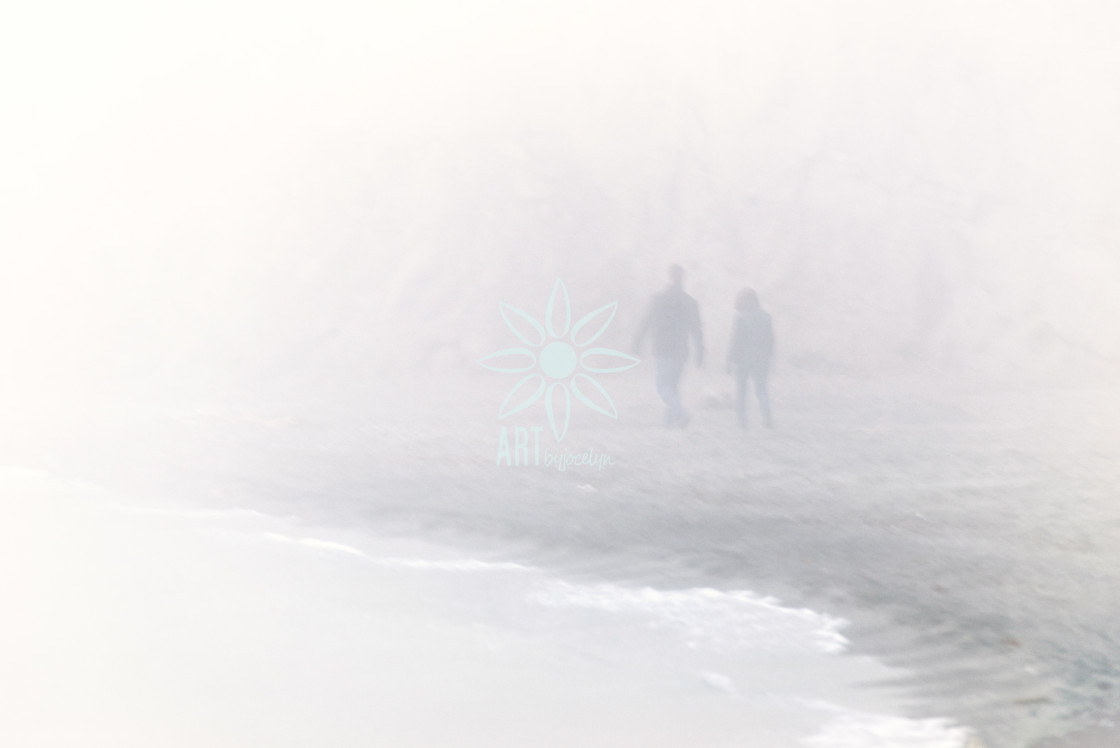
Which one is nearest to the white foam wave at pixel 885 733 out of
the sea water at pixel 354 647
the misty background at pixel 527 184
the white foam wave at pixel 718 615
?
the sea water at pixel 354 647

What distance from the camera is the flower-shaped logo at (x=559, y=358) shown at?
1.64m

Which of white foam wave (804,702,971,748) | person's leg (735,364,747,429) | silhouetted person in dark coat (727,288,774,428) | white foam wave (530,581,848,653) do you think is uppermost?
silhouetted person in dark coat (727,288,774,428)

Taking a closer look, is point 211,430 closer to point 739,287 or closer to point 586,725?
point 586,725

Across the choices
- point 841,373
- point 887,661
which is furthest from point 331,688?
point 841,373

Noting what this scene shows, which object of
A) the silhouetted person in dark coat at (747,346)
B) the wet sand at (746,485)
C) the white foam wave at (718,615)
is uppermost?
the silhouetted person in dark coat at (747,346)

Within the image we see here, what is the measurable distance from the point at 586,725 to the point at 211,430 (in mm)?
942

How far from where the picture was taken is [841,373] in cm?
166

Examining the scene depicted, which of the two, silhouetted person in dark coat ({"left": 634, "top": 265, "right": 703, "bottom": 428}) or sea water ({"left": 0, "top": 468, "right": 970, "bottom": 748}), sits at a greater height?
silhouetted person in dark coat ({"left": 634, "top": 265, "right": 703, "bottom": 428})

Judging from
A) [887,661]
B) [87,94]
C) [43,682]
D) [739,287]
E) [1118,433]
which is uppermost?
[87,94]

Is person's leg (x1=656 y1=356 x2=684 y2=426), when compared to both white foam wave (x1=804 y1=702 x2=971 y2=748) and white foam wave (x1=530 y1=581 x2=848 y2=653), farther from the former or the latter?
white foam wave (x1=804 y1=702 x2=971 y2=748)

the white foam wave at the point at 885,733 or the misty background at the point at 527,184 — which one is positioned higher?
the misty background at the point at 527,184

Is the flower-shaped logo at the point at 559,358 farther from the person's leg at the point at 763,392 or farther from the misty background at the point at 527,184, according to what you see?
the person's leg at the point at 763,392

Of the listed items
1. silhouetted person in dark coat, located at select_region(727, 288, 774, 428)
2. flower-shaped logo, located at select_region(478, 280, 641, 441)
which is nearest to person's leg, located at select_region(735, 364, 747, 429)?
silhouetted person in dark coat, located at select_region(727, 288, 774, 428)

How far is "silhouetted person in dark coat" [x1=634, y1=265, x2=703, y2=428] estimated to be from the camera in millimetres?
1638
